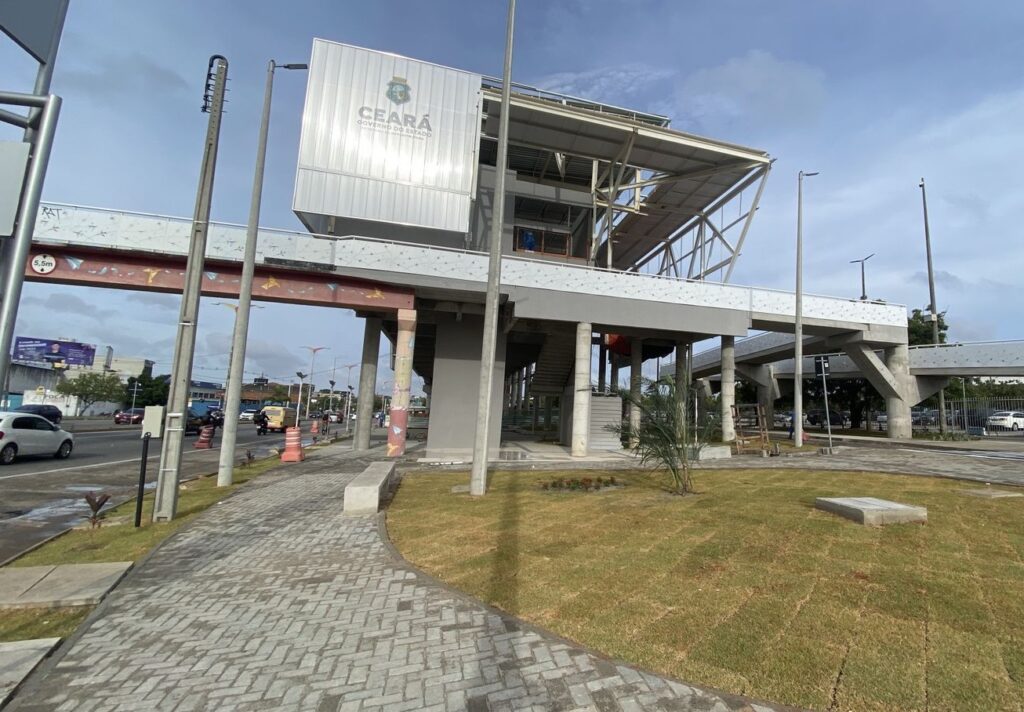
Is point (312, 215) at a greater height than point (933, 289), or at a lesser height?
lesser

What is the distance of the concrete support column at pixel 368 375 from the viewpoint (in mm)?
21734

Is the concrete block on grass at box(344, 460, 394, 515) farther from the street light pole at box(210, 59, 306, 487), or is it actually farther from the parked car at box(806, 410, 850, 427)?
the parked car at box(806, 410, 850, 427)

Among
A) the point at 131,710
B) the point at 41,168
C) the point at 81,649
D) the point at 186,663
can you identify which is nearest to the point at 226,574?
the point at 81,649

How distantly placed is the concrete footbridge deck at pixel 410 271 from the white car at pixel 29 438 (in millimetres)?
4788

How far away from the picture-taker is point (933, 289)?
3638cm

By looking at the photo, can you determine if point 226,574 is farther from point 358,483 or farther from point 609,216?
point 609,216

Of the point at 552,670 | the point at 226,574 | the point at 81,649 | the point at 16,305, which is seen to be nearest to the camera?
the point at 16,305

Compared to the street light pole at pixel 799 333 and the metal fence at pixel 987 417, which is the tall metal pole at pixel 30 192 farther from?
the metal fence at pixel 987 417

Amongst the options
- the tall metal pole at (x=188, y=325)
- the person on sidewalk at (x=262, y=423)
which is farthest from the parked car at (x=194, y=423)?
the tall metal pole at (x=188, y=325)

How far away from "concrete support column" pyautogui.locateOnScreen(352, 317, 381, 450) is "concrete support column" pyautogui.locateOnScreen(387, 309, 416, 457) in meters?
3.01

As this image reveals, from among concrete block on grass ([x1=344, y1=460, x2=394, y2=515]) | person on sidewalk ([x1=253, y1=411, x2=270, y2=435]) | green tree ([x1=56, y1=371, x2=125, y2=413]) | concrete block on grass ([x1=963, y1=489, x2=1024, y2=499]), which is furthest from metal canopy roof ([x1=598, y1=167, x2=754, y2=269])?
green tree ([x1=56, y1=371, x2=125, y2=413])

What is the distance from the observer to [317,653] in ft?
12.5

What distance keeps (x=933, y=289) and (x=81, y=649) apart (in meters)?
48.4

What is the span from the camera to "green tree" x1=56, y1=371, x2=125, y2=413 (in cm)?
5550
